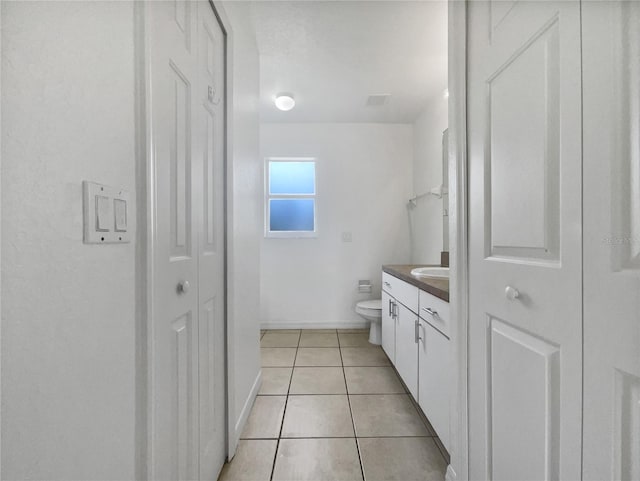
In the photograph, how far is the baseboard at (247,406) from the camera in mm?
1461

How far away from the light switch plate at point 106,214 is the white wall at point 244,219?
74cm

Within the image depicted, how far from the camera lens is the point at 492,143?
93 centimetres

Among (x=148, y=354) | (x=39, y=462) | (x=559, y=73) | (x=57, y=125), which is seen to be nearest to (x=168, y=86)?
(x=57, y=125)

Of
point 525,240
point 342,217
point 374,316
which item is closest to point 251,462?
point 525,240

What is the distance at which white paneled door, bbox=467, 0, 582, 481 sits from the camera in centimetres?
64

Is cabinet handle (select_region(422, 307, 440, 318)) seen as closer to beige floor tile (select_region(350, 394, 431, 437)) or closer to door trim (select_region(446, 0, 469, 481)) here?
door trim (select_region(446, 0, 469, 481))

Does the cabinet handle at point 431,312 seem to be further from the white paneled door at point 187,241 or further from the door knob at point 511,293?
the white paneled door at point 187,241

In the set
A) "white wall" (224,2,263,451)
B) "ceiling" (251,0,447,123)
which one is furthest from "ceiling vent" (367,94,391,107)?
"white wall" (224,2,263,451)

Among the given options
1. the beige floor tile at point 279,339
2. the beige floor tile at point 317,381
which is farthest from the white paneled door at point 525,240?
the beige floor tile at point 279,339

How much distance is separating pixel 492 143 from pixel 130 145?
3.50ft

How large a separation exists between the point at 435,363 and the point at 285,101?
2575 mm

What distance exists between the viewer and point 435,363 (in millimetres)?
1408

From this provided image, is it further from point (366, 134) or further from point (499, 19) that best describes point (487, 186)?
point (366, 134)

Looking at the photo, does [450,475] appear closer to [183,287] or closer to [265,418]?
[265,418]
